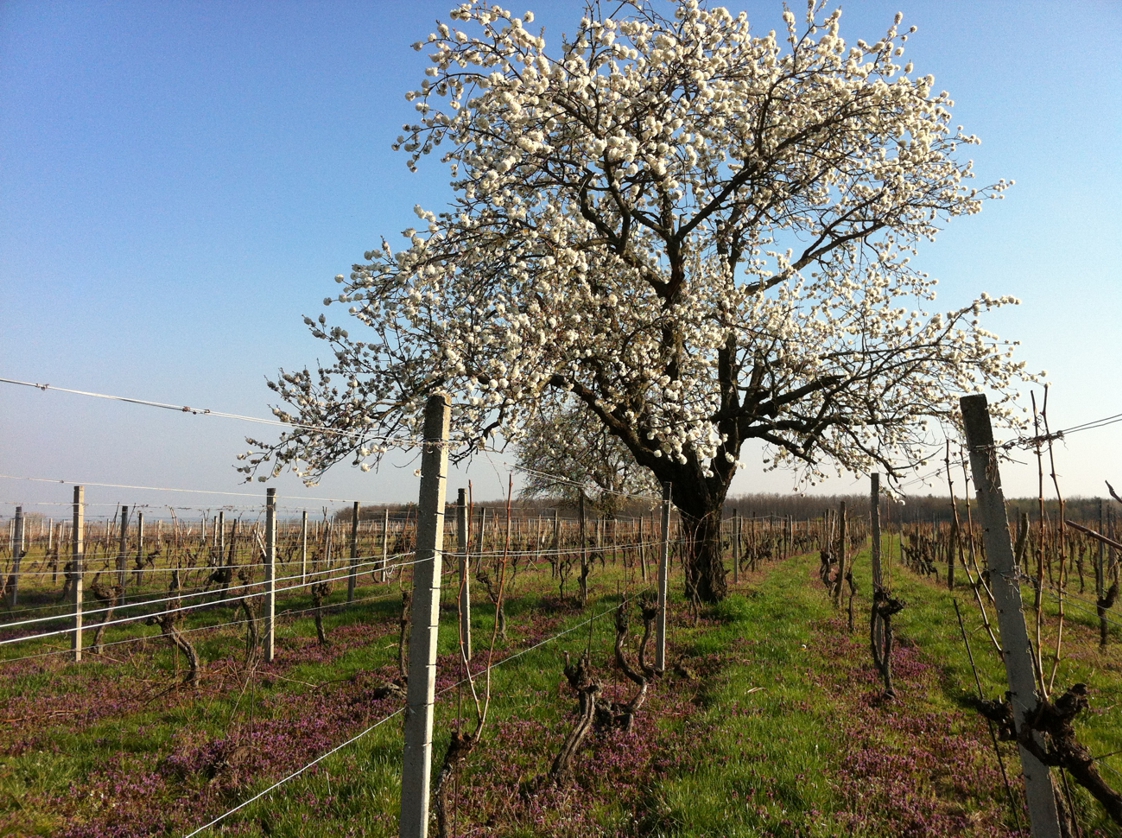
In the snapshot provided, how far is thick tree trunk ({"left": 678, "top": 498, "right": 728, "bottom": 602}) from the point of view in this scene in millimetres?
14695

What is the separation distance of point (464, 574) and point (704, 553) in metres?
11.2

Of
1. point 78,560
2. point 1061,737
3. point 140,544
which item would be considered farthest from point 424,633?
point 140,544

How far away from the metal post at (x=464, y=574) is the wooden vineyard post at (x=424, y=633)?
295 mm

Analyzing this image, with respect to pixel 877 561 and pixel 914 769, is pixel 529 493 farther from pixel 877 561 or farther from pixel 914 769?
pixel 914 769

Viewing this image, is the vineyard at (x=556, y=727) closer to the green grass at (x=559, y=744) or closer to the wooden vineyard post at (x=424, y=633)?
the green grass at (x=559, y=744)

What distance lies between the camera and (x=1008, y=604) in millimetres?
3838

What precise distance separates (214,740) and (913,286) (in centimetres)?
1637

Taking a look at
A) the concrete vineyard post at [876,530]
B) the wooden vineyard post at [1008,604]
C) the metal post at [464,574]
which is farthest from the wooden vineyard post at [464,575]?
the concrete vineyard post at [876,530]

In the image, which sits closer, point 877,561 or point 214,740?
point 214,740

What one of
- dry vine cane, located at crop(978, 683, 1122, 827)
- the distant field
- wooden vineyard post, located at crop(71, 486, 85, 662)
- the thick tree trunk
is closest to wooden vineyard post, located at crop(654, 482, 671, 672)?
the distant field

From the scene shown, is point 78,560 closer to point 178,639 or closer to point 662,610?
point 178,639

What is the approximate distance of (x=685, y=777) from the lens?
583 cm

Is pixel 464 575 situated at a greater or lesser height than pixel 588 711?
greater

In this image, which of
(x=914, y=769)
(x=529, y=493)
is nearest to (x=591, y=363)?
(x=914, y=769)
